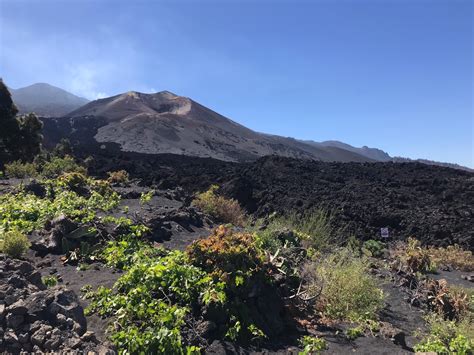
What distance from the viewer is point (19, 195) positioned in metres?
9.61

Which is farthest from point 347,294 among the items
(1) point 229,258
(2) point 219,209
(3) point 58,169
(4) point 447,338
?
(3) point 58,169

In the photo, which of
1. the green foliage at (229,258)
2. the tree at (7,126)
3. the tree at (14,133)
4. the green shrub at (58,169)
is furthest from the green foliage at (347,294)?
the tree at (7,126)

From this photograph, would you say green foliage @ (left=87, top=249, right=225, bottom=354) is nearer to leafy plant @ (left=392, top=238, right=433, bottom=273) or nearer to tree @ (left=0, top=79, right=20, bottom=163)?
leafy plant @ (left=392, top=238, right=433, bottom=273)

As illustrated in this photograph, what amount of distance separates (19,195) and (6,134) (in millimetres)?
9388

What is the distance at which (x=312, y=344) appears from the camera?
5.07 metres

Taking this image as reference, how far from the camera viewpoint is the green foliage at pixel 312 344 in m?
5.01

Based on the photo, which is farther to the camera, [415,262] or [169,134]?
[169,134]

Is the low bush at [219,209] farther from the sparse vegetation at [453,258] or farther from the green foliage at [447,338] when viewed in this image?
the green foliage at [447,338]

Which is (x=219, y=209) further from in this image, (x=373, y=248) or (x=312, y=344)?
(x=312, y=344)

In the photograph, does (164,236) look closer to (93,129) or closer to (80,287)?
(80,287)

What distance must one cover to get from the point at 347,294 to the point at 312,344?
5.47ft

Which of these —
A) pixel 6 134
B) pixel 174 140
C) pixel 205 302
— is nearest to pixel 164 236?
pixel 205 302

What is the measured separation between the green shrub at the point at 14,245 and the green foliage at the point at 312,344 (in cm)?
391

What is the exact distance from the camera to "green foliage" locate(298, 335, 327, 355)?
501 centimetres
